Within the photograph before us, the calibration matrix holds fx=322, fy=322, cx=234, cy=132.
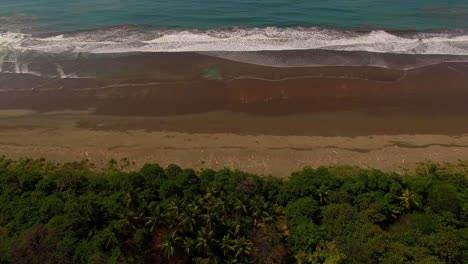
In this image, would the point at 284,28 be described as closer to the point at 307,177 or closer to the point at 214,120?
the point at 214,120

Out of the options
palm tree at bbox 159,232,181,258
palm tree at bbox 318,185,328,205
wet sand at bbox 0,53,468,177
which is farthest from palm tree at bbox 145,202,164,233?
palm tree at bbox 318,185,328,205

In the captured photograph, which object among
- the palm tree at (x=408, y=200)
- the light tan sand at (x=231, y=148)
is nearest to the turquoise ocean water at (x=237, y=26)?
the light tan sand at (x=231, y=148)

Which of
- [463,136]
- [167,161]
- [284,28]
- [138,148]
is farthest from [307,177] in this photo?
[284,28]

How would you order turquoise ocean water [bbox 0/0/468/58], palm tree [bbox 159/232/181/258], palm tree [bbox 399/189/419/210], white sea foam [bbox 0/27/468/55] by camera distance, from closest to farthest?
palm tree [bbox 159/232/181/258], palm tree [bbox 399/189/419/210], white sea foam [bbox 0/27/468/55], turquoise ocean water [bbox 0/0/468/58]

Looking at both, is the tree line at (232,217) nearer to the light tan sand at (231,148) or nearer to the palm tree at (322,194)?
the palm tree at (322,194)

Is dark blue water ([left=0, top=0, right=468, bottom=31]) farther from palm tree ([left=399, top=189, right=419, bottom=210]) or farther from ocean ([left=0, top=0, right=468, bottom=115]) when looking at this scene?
palm tree ([left=399, top=189, right=419, bottom=210])

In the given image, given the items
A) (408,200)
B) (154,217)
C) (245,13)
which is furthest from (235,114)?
(245,13)
